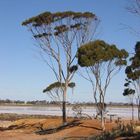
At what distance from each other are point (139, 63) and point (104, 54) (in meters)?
11.2

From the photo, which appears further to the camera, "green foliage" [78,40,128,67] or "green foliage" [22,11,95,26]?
"green foliage" [22,11,95,26]

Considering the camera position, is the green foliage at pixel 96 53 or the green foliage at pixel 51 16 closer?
the green foliage at pixel 96 53

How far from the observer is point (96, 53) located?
36.2m

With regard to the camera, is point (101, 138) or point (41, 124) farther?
point (41, 124)

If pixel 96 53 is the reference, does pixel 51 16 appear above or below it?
above

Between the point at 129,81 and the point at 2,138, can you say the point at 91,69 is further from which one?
the point at 129,81

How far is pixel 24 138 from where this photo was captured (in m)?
36.0

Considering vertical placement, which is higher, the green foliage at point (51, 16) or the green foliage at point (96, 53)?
the green foliage at point (51, 16)

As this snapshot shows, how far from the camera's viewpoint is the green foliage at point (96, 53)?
119 feet

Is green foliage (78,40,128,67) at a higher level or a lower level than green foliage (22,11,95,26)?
lower

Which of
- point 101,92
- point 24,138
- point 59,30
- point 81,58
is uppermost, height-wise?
point 59,30

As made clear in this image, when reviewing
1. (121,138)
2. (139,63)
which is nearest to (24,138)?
(121,138)

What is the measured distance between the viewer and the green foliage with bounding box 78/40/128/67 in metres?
36.2

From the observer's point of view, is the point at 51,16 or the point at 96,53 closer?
the point at 96,53
